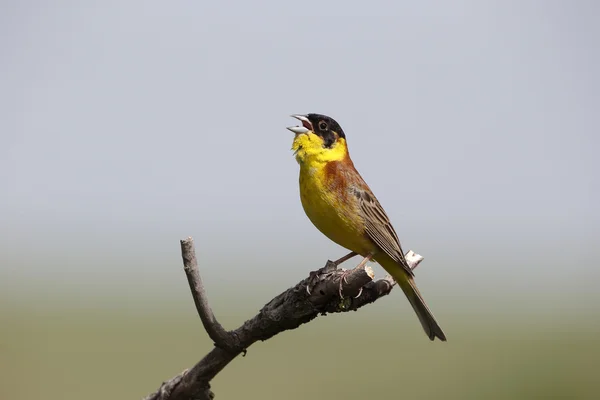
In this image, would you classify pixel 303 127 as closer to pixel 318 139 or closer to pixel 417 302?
pixel 318 139

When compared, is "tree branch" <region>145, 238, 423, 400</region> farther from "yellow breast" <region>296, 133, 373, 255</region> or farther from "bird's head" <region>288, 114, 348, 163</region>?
"bird's head" <region>288, 114, 348, 163</region>

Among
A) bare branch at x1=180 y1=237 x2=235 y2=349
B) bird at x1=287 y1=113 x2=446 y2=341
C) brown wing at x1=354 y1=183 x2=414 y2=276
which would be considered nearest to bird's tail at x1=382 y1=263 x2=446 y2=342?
bird at x1=287 y1=113 x2=446 y2=341

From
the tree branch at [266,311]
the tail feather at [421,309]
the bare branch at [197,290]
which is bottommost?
the tail feather at [421,309]

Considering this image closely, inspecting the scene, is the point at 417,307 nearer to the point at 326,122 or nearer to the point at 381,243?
the point at 381,243

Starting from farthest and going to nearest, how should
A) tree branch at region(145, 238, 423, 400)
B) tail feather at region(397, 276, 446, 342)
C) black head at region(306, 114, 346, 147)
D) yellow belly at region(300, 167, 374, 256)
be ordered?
1. black head at region(306, 114, 346, 147)
2. tail feather at region(397, 276, 446, 342)
3. yellow belly at region(300, 167, 374, 256)
4. tree branch at region(145, 238, 423, 400)

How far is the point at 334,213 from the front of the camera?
5.62 m

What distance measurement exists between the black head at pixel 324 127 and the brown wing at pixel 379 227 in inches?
22.2

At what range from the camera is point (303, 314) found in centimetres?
406

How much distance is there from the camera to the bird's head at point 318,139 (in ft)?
19.8

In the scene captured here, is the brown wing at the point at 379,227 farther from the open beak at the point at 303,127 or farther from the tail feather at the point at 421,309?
the open beak at the point at 303,127

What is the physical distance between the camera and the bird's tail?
227 inches

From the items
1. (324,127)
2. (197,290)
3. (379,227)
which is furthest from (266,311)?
(324,127)

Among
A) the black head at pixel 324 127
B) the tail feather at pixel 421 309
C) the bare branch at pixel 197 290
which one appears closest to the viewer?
the bare branch at pixel 197 290

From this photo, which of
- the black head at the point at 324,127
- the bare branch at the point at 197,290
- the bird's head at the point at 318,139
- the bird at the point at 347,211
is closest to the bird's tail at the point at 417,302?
A: the bird at the point at 347,211
